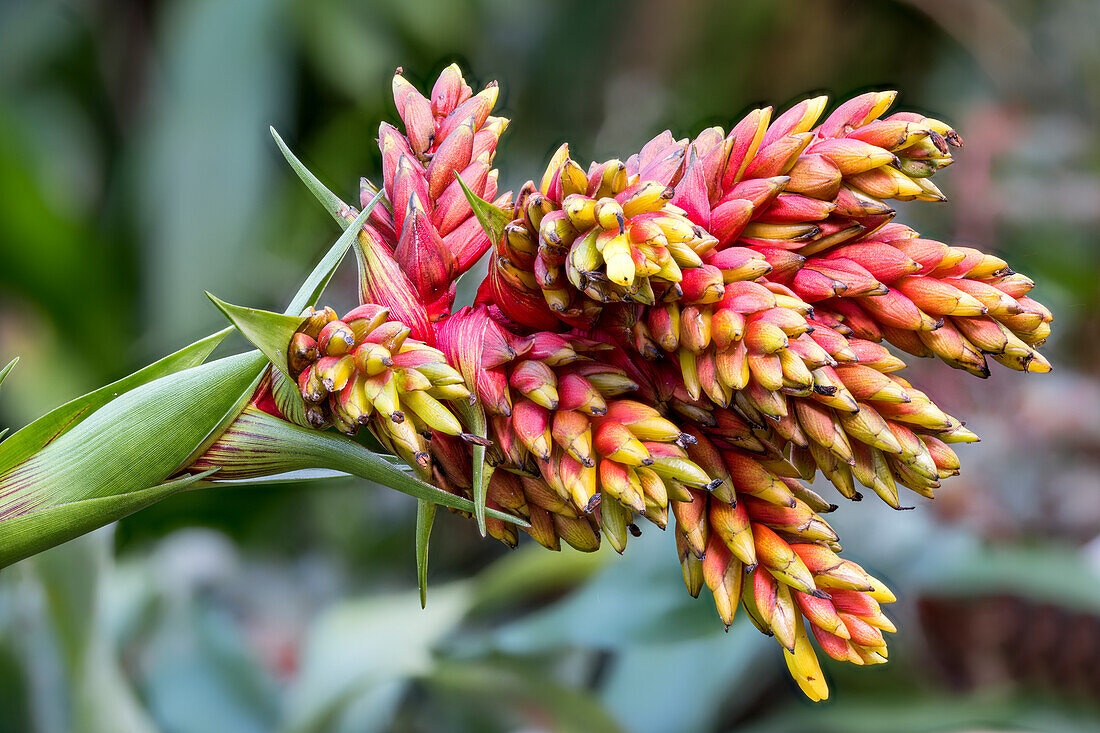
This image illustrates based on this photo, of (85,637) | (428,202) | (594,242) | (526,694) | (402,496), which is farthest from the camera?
(402,496)

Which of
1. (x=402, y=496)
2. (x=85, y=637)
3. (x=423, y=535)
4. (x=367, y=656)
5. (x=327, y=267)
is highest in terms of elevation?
(x=327, y=267)

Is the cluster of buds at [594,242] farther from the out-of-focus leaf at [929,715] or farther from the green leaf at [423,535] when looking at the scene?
the out-of-focus leaf at [929,715]

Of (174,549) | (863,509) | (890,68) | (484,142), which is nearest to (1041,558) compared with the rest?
(863,509)

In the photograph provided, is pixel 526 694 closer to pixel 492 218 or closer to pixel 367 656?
pixel 367 656

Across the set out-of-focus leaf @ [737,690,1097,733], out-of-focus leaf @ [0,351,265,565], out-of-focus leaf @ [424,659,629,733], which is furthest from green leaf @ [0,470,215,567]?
out-of-focus leaf @ [737,690,1097,733]

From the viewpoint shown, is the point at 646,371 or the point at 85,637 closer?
the point at 646,371

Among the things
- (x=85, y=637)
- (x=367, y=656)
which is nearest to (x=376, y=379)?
→ (x=85, y=637)

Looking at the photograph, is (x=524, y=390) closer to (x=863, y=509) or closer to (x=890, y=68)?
(x=863, y=509)
